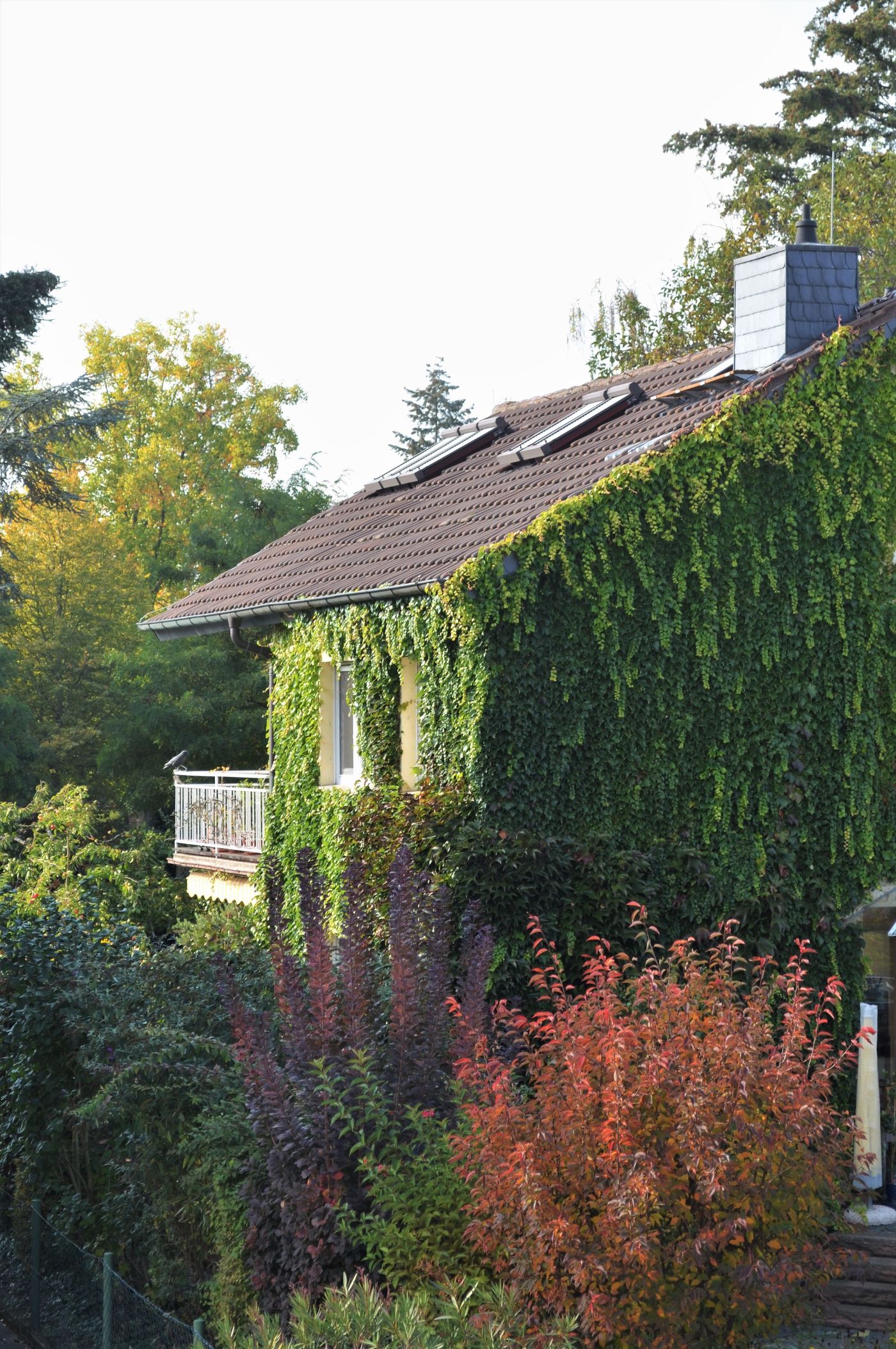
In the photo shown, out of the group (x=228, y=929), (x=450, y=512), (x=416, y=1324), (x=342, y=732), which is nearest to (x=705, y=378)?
(x=450, y=512)

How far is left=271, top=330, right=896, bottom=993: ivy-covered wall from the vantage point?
12852mm

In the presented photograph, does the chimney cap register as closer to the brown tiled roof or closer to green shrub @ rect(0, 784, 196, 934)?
the brown tiled roof

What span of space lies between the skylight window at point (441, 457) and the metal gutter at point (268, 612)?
109 inches

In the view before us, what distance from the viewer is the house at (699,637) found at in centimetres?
1291

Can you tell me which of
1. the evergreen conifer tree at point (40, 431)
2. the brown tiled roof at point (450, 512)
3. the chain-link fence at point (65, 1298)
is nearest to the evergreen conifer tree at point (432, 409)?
the evergreen conifer tree at point (40, 431)

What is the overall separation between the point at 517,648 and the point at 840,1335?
19.4 feet

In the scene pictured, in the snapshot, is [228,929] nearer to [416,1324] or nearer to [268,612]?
[268,612]

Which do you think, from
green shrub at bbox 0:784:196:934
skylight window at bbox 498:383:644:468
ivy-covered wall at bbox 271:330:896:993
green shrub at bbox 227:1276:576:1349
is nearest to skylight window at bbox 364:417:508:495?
skylight window at bbox 498:383:644:468

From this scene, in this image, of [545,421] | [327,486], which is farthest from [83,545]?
[545,421]

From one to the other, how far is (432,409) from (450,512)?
3736 cm

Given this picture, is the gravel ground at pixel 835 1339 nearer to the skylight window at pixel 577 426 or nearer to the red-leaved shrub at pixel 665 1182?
the red-leaved shrub at pixel 665 1182

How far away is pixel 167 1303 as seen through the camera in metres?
10.5

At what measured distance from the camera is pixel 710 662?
13562 mm

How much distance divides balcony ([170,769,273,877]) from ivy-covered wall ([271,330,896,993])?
13.2ft
